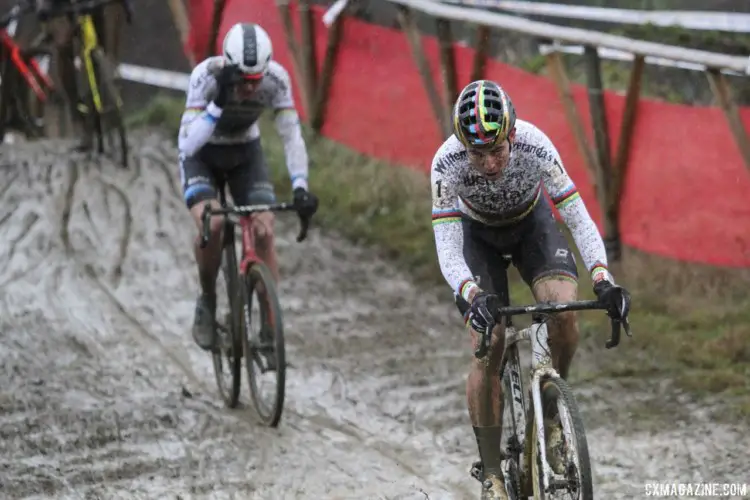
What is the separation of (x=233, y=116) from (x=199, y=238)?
768mm

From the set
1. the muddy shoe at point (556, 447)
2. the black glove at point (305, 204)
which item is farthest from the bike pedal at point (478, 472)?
the black glove at point (305, 204)

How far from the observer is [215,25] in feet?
45.2

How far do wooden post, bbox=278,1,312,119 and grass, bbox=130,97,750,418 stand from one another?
153 cm

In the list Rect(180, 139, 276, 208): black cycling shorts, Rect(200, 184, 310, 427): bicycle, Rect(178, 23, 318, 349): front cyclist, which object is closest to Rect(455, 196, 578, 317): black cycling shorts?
Rect(200, 184, 310, 427): bicycle

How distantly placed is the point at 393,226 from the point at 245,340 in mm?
4086

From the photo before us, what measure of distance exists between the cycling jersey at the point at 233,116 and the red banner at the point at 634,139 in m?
2.69

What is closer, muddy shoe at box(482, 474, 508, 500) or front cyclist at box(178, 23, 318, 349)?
muddy shoe at box(482, 474, 508, 500)

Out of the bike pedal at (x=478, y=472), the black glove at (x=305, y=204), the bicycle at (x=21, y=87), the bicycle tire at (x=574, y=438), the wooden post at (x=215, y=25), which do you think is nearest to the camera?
the bicycle tire at (x=574, y=438)

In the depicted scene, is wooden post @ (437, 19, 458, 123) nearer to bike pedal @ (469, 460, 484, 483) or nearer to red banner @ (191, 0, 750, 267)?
red banner @ (191, 0, 750, 267)

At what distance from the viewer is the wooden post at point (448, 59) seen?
10.2m

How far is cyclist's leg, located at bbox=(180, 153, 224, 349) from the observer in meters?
7.04

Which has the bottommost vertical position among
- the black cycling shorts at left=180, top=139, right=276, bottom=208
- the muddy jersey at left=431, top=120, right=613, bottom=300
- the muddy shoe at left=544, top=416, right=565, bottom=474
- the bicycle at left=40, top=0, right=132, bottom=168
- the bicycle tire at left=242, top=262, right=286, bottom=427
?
the muddy shoe at left=544, top=416, right=565, bottom=474

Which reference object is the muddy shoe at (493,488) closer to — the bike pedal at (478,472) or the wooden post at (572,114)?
the bike pedal at (478,472)

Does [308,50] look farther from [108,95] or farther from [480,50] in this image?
[480,50]
